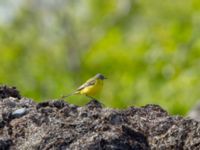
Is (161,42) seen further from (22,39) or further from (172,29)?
(22,39)

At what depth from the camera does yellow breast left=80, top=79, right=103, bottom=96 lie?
10.3 metres

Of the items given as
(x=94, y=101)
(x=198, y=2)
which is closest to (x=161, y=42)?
(x=198, y=2)

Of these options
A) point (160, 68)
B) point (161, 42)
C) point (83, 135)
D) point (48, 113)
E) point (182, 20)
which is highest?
point (182, 20)

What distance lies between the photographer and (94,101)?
21.7 feet

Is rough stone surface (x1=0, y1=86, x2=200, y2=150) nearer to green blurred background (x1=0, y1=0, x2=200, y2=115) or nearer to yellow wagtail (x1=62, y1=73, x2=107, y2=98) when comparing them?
yellow wagtail (x1=62, y1=73, x2=107, y2=98)

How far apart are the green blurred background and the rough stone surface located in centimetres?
1992

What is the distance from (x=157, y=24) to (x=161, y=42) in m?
6.24

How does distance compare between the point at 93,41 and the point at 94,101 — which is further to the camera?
the point at 93,41

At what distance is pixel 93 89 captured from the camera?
412 inches

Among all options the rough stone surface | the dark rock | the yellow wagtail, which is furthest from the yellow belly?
the dark rock

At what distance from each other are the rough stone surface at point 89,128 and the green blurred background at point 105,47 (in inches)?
784

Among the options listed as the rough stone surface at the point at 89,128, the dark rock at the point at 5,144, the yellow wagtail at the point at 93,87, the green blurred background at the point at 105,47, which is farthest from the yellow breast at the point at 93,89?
the green blurred background at the point at 105,47

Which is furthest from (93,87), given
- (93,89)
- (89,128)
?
(89,128)

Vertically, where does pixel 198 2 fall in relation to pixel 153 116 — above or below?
above
